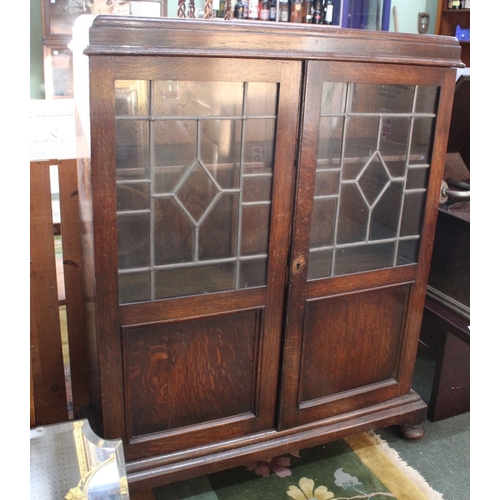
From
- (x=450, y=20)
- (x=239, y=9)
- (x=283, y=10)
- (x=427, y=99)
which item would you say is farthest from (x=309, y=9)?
(x=427, y=99)

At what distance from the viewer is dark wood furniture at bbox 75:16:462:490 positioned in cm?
142

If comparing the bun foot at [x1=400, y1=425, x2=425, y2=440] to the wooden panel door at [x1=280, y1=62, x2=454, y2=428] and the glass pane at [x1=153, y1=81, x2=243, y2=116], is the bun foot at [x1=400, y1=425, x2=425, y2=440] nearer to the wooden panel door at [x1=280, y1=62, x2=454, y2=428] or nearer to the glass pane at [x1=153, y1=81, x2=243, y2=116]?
the wooden panel door at [x1=280, y1=62, x2=454, y2=428]

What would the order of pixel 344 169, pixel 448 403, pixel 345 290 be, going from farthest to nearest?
1. pixel 448 403
2. pixel 345 290
3. pixel 344 169

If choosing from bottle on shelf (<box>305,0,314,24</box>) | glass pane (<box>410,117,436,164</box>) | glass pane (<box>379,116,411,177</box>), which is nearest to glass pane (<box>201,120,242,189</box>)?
glass pane (<box>379,116,411,177</box>)

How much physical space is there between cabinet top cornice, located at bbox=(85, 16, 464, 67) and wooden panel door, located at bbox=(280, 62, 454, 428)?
1.6 inches

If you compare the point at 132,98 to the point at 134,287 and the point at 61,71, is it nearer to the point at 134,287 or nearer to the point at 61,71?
the point at 134,287

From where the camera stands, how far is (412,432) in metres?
2.12

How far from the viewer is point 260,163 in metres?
1.57

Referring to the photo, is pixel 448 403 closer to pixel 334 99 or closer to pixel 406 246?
pixel 406 246

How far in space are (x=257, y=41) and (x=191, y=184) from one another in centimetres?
39

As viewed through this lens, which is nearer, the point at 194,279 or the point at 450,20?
the point at 194,279

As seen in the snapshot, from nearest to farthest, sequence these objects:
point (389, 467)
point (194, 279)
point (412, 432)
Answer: point (194, 279), point (389, 467), point (412, 432)
